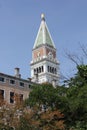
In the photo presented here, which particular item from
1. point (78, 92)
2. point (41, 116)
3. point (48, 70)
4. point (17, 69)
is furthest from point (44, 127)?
point (48, 70)

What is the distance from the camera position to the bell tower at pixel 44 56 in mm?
121019

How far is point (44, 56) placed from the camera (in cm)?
12200

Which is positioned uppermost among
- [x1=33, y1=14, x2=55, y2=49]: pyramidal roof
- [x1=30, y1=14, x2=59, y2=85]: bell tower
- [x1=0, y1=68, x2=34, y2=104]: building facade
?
[x1=33, y1=14, x2=55, y2=49]: pyramidal roof

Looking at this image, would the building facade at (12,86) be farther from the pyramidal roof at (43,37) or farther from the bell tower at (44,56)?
the pyramidal roof at (43,37)

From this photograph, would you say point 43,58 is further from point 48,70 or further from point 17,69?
point 17,69

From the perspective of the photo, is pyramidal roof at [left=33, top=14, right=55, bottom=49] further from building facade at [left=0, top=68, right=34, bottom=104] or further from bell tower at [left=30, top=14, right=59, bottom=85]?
building facade at [left=0, top=68, right=34, bottom=104]

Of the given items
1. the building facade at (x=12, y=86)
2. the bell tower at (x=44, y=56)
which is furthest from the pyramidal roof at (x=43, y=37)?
the building facade at (x=12, y=86)

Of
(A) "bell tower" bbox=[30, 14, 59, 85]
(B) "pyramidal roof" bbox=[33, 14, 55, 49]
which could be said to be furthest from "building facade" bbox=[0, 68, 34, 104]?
(B) "pyramidal roof" bbox=[33, 14, 55, 49]

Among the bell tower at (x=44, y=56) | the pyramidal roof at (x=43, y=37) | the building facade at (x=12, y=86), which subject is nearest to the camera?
the building facade at (x=12, y=86)

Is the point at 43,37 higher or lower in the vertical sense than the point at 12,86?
higher

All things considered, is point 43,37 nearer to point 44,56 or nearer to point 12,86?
point 44,56

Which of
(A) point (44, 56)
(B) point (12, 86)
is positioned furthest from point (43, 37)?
(B) point (12, 86)

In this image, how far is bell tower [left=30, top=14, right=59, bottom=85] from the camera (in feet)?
397

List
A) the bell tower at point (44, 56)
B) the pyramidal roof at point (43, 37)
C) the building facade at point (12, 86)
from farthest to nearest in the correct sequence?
the pyramidal roof at point (43, 37)
the bell tower at point (44, 56)
the building facade at point (12, 86)
